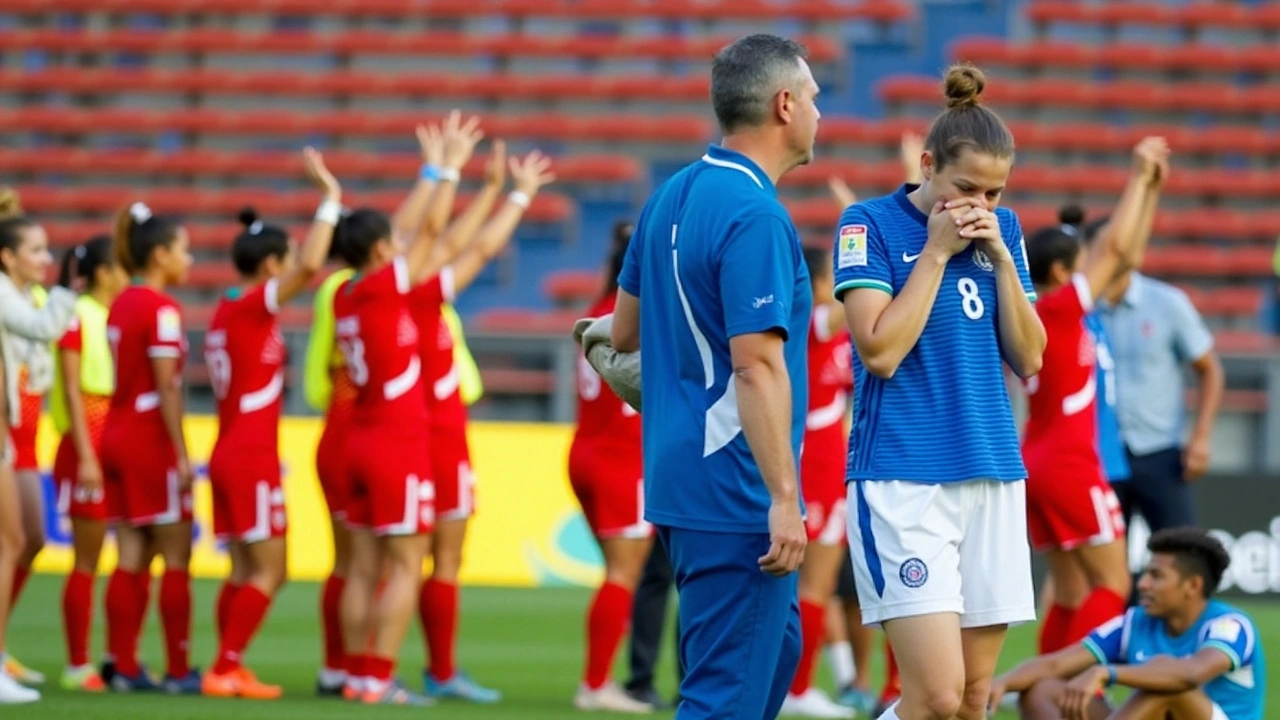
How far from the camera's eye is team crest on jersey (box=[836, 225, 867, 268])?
4.57 metres

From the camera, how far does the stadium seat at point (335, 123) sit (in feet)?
64.3

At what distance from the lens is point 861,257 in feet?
15.0

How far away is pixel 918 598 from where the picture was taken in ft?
14.6

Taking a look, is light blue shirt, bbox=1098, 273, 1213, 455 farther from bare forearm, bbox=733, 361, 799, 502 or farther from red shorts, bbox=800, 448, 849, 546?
bare forearm, bbox=733, 361, 799, 502

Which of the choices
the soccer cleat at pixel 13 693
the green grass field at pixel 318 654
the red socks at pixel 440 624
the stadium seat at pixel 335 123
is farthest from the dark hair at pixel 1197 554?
the stadium seat at pixel 335 123

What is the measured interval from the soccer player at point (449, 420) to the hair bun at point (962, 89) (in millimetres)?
3925

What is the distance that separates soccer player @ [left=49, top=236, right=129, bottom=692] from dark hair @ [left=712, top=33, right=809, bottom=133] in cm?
458

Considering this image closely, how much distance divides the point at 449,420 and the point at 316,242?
3.54ft

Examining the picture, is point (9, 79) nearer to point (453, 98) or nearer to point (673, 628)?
point (453, 98)

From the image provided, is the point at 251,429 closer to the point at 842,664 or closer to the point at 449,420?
the point at 449,420

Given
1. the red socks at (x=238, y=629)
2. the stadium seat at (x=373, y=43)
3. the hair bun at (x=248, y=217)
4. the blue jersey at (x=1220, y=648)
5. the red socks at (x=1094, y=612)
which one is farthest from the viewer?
the stadium seat at (x=373, y=43)

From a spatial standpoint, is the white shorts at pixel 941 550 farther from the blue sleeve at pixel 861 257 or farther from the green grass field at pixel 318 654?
the green grass field at pixel 318 654

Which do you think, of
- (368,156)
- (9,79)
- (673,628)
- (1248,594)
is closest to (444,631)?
(673,628)

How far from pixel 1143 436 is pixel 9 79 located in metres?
15.2
